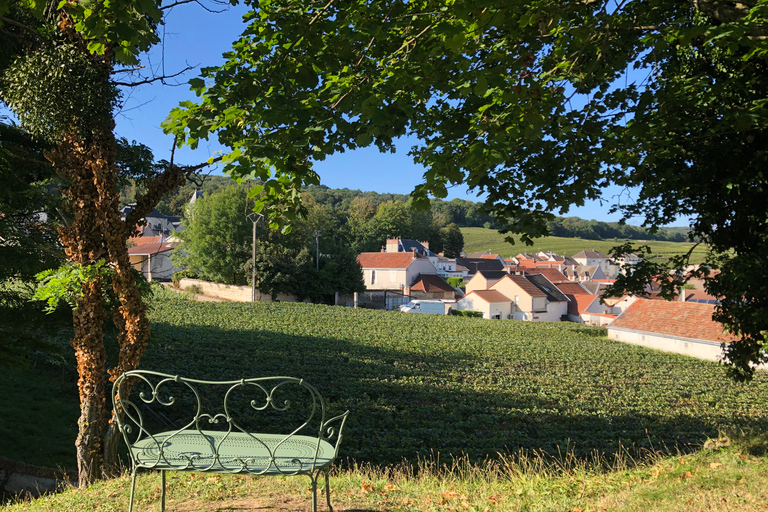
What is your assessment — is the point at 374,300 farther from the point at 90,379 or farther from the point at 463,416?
the point at 90,379

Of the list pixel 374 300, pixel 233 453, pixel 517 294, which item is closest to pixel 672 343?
pixel 517 294

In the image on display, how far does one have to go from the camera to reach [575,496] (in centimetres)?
430

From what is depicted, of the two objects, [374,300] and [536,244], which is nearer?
[374,300]

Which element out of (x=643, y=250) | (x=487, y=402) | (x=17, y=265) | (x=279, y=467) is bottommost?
(x=487, y=402)

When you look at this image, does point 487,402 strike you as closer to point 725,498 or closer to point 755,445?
point 755,445

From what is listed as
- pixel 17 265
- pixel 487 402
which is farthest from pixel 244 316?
pixel 17 265

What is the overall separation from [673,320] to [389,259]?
1461 inches

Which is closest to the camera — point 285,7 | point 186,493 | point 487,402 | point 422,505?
point 422,505

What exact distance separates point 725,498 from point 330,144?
4.52 m

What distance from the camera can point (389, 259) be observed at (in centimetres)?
6531

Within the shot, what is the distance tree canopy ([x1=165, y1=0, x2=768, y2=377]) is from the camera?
12.7 feet

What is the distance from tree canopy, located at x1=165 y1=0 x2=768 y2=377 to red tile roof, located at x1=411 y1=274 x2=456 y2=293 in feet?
175

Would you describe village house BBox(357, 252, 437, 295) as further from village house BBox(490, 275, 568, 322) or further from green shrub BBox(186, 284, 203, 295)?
green shrub BBox(186, 284, 203, 295)

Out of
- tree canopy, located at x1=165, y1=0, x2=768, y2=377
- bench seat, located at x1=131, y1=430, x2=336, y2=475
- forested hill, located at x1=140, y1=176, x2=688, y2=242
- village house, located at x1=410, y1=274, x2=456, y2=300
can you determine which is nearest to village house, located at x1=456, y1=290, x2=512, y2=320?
village house, located at x1=410, y1=274, x2=456, y2=300
